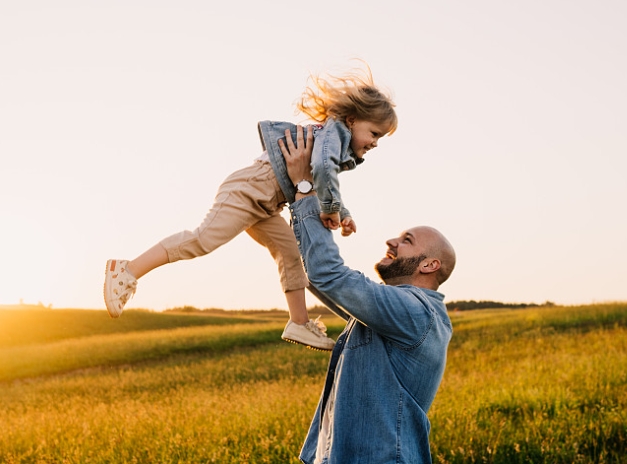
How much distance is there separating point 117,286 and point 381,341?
1.48 metres

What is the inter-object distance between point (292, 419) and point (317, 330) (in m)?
3.17

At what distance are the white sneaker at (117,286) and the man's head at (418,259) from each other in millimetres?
1385

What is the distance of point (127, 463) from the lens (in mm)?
5938

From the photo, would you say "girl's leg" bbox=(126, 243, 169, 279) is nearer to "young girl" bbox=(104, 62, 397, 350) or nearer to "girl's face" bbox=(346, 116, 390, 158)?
"young girl" bbox=(104, 62, 397, 350)

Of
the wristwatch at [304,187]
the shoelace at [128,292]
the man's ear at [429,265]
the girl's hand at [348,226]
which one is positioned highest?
the wristwatch at [304,187]

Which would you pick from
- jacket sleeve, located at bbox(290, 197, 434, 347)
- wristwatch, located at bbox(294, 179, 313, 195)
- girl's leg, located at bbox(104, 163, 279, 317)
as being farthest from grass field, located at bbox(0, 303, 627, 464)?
wristwatch, located at bbox(294, 179, 313, 195)

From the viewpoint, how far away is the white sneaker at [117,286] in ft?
11.2

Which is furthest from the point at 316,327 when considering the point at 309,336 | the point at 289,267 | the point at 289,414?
the point at 289,414

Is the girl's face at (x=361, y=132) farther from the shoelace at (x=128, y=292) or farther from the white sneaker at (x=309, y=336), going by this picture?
the shoelace at (x=128, y=292)

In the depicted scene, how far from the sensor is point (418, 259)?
3219mm

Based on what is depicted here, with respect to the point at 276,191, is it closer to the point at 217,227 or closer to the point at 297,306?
the point at 217,227

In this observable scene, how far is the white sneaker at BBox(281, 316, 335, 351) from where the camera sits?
150 inches

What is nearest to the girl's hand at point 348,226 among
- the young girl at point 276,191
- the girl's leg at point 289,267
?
the young girl at point 276,191

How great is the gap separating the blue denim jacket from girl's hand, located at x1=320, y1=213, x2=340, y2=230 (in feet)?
0.13
